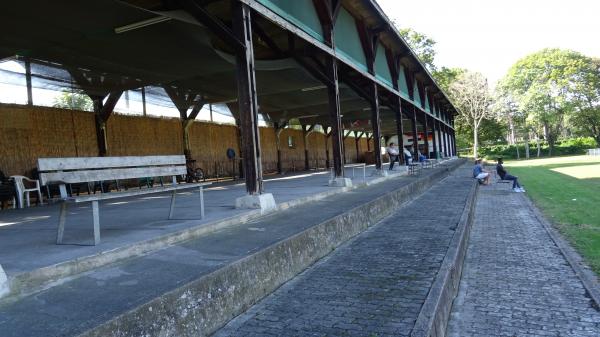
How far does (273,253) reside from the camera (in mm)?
3758

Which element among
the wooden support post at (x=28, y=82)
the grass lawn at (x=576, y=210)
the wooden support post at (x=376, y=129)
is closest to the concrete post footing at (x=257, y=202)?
the grass lawn at (x=576, y=210)

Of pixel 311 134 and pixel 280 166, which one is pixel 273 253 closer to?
pixel 280 166

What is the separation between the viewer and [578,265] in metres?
5.16

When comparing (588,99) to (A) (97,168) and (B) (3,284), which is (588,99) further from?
(B) (3,284)

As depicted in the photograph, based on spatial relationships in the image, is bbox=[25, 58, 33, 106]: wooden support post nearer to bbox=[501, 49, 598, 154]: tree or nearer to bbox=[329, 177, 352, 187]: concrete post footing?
bbox=[329, 177, 352, 187]: concrete post footing

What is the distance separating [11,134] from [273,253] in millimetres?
9414

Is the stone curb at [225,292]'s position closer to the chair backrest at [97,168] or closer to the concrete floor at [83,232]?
the concrete floor at [83,232]

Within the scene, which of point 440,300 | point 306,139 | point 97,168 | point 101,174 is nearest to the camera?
point 440,300

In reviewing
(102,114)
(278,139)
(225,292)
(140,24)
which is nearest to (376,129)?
(140,24)

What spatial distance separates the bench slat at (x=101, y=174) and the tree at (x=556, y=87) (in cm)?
4753

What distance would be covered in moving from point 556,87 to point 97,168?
165 ft

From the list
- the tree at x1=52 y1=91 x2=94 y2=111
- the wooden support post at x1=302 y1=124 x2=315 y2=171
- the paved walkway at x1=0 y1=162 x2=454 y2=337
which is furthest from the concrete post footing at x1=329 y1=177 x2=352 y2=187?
the wooden support post at x1=302 y1=124 x2=315 y2=171

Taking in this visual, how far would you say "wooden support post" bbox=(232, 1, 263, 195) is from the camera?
571 centimetres

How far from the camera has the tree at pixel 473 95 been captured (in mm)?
43719
